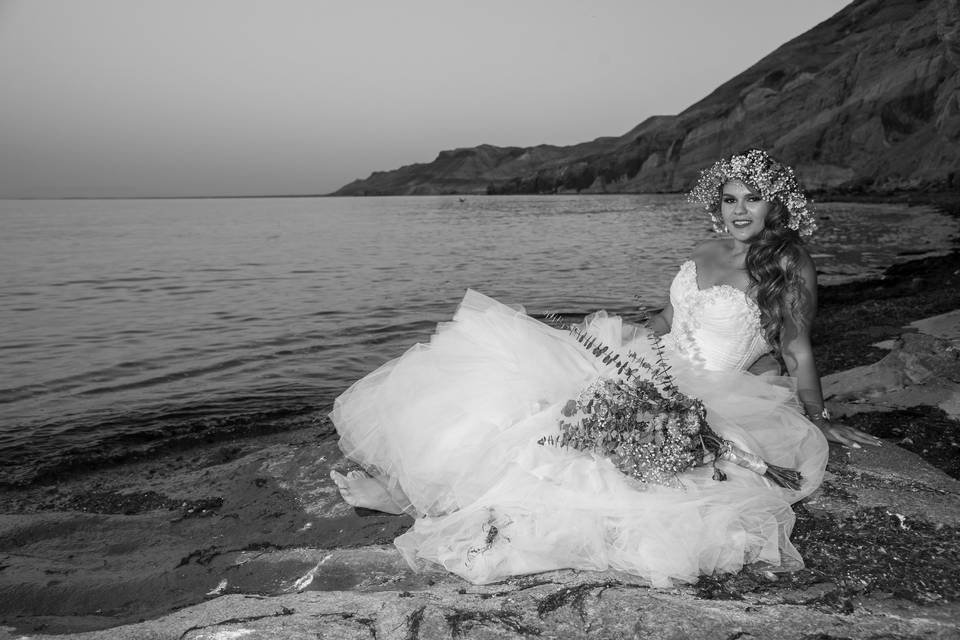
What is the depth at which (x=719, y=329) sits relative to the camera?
16.8 ft

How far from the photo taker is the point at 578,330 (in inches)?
188

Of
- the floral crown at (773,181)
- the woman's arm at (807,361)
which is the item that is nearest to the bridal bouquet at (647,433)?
the woman's arm at (807,361)

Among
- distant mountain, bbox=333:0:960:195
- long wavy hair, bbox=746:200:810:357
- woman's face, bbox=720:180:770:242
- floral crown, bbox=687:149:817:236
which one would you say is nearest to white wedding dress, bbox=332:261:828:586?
long wavy hair, bbox=746:200:810:357

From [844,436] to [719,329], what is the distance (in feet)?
3.88

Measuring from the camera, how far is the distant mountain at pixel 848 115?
6725 centimetres

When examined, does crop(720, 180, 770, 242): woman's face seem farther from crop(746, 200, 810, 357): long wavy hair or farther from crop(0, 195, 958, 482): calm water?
crop(0, 195, 958, 482): calm water

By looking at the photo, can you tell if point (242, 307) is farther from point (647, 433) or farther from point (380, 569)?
point (647, 433)

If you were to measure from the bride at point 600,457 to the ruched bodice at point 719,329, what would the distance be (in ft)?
0.04

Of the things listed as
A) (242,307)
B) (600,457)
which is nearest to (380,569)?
(600,457)

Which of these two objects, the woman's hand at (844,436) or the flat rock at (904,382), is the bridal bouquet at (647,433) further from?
the flat rock at (904,382)

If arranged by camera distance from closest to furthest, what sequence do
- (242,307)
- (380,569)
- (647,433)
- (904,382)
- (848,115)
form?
(647,433), (380,569), (904,382), (242,307), (848,115)

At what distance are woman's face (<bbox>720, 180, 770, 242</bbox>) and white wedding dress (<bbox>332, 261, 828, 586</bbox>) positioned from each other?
18.3 inches

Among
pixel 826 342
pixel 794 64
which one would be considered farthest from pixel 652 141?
pixel 826 342

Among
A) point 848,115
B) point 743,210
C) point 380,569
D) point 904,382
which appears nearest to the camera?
point 380,569
